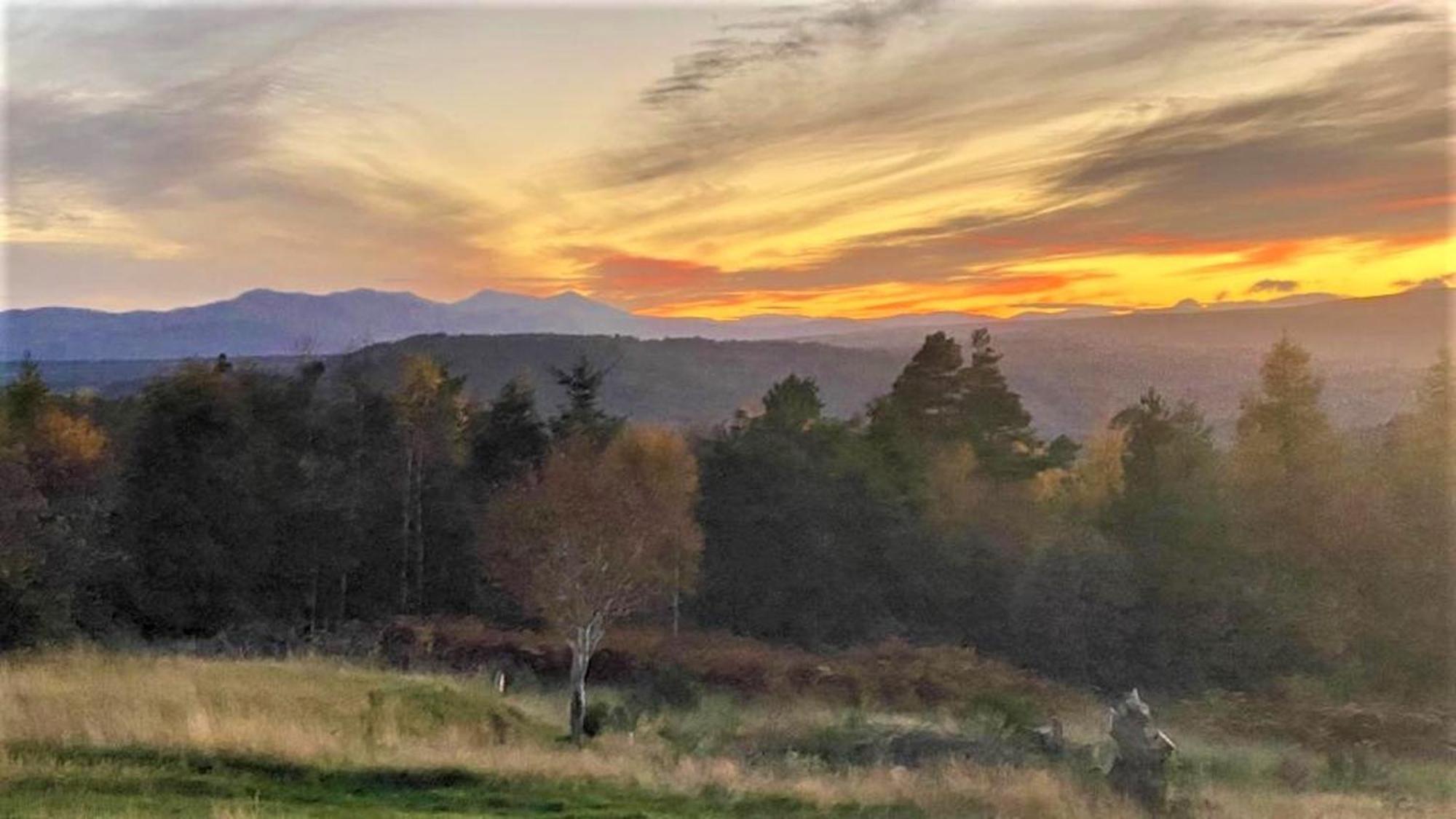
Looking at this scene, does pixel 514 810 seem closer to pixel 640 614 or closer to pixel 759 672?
pixel 759 672

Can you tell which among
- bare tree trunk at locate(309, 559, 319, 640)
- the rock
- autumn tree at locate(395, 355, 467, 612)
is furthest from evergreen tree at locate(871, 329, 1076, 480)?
the rock

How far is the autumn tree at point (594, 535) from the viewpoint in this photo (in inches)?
783

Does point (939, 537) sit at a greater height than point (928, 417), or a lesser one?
lesser

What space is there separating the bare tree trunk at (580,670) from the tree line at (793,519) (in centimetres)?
713

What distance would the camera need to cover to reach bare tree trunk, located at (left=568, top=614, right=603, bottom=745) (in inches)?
652

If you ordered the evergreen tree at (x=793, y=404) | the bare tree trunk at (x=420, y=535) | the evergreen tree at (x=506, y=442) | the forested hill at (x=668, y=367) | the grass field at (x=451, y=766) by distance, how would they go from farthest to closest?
the forested hill at (x=668, y=367), the evergreen tree at (x=793, y=404), the evergreen tree at (x=506, y=442), the bare tree trunk at (x=420, y=535), the grass field at (x=451, y=766)

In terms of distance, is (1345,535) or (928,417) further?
(928,417)

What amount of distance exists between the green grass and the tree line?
1485 cm

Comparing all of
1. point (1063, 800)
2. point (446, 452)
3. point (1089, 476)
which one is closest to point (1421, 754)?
point (1063, 800)

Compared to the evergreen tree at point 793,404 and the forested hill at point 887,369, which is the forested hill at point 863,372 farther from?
the evergreen tree at point 793,404

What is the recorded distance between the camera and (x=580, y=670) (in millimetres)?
17828

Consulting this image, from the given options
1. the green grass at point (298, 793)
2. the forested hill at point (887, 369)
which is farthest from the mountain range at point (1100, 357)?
the green grass at point (298, 793)

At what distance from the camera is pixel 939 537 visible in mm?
39250

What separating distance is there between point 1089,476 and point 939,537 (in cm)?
717
